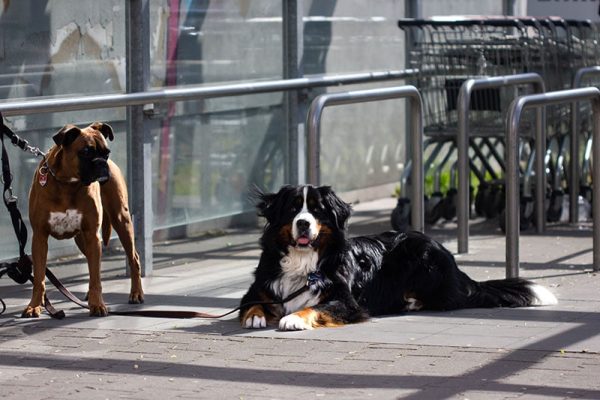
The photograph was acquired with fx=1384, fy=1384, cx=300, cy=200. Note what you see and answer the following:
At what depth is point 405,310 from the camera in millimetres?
7535

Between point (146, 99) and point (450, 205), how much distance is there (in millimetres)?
3982

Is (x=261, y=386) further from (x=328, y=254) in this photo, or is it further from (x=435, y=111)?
(x=435, y=111)

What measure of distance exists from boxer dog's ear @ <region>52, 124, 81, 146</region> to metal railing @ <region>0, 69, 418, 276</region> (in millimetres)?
452

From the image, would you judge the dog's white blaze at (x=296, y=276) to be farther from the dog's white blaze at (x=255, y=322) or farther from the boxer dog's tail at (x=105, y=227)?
the boxer dog's tail at (x=105, y=227)

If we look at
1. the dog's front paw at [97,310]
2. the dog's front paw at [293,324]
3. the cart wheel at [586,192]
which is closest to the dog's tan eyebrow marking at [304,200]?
the dog's front paw at [293,324]

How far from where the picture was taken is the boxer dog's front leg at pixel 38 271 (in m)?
7.36

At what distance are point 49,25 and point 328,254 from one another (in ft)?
9.87

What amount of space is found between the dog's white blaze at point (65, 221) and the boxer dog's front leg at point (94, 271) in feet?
0.30

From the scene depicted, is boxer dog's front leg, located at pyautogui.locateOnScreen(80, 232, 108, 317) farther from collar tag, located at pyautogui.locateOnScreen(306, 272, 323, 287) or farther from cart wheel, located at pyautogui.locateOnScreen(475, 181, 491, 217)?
cart wheel, located at pyautogui.locateOnScreen(475, 181, 491, 217)

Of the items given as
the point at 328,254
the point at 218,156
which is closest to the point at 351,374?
the point at 328,254

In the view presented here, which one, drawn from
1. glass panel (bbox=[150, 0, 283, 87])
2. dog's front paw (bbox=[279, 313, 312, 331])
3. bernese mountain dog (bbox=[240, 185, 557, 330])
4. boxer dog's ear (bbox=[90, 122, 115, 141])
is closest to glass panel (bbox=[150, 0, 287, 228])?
glass panel (bbox=[150, 0, 283, 87])

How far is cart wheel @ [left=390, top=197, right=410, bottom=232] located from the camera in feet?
34.9

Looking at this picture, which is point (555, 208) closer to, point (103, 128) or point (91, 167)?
point (103, 128)

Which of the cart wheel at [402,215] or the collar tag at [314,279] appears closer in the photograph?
the collar tag at [314,279]
